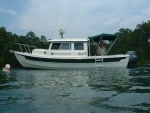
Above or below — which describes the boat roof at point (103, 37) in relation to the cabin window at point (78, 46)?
above

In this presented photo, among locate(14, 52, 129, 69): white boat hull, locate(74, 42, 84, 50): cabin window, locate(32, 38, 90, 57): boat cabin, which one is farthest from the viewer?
locate(74, 42, 84, 50): cabin window

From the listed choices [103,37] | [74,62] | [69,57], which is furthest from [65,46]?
[103,37]

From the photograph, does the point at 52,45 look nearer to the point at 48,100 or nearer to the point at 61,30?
the point at 61,30

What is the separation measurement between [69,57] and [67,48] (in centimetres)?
104

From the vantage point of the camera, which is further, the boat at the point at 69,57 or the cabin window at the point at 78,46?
the cabin window at the point at 78,46

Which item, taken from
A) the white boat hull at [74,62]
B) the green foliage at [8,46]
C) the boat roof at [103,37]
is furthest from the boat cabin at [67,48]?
the green foliage at [8,46]

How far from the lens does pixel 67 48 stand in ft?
77.0

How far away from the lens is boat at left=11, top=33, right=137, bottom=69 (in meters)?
22.7

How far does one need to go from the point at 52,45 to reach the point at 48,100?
54.6ft

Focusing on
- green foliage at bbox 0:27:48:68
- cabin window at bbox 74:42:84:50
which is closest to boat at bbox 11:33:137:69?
cabin window at bbox 74:42:84:50

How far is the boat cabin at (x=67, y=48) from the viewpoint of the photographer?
23312mm

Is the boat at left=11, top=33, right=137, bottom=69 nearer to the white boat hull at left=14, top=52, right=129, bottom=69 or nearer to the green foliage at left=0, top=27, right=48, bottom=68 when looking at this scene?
the white boat hull at left=14, top=52, right=129, bottom=69

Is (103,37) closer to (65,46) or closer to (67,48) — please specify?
(67,48)

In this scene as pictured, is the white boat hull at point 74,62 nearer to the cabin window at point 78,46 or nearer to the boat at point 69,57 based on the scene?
the boat at point 69,57
